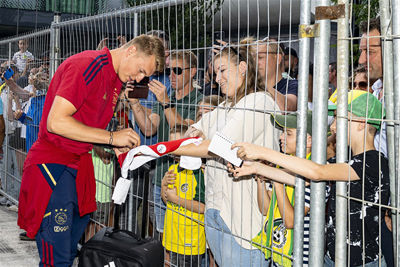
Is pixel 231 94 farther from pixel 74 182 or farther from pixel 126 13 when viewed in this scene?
pixel 126 13

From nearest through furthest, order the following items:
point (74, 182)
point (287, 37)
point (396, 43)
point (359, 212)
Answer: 1. point (396, 43)
2. point (359, 212)
3. point (287, 37)
4. point (74, 182)

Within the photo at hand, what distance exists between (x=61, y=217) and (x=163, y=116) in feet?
3.38

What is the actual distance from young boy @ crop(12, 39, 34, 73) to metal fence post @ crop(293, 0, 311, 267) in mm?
5060

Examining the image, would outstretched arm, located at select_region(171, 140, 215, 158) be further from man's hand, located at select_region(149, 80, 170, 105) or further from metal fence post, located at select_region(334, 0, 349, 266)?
metal fence post, located at select_region(334, 0, 349, 266)

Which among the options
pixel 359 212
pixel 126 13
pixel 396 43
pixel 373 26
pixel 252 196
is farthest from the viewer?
pixel 126 13

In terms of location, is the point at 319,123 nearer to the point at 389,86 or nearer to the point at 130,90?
the point at 389,86

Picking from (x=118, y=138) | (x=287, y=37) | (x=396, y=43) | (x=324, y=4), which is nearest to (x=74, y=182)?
(x=118, y=138)

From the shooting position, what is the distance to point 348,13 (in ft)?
8.76

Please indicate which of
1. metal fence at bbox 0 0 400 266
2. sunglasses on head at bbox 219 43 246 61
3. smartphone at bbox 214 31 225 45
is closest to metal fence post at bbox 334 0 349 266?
metal fence at bbox 0 0 400 266

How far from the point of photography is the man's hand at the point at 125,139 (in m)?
3.54

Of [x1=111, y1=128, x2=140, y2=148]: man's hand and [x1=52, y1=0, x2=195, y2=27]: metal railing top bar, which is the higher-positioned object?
[x1=52, y1=0, x2=195, y2=27]: metal railing top bar

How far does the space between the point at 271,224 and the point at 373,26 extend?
57.0 inches

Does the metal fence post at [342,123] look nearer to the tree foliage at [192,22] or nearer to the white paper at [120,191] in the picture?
the tree foliage at [192,22]

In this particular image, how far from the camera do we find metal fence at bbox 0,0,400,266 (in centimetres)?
266
